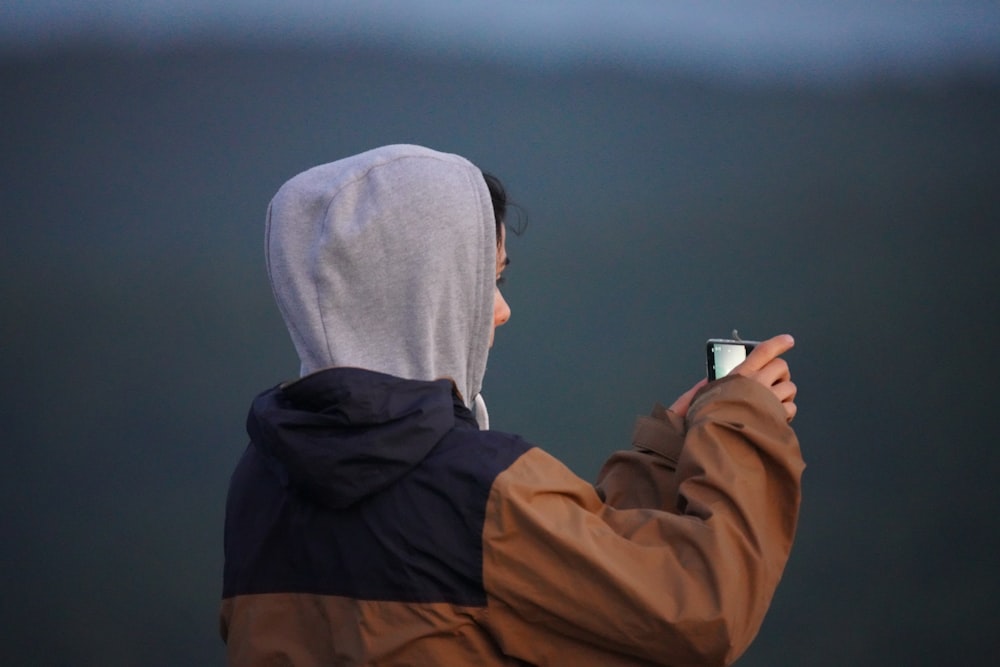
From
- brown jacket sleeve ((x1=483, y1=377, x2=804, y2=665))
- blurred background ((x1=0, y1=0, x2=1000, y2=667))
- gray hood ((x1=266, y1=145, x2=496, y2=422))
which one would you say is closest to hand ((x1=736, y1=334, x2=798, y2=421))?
brown jacket sleeve ((x1=483, y1=377, x2=804, y2=665))

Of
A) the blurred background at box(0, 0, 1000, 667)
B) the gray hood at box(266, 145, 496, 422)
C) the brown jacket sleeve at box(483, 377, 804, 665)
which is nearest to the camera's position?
the brown jacket sleeve at box(483, 377, 804, 665)

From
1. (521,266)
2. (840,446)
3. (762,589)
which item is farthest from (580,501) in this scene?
(840,446)

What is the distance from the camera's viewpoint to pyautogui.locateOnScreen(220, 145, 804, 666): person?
40.8 inches

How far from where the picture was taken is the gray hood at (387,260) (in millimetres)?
1132

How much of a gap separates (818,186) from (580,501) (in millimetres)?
1850

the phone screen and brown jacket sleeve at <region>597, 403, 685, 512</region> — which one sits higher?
the phone screen

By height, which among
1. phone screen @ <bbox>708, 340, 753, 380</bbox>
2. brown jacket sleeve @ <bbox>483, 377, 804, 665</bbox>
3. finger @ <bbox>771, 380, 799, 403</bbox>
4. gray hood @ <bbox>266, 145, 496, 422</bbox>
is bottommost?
brown jacket sleeve @ <bbox>483, 377, 804, 665</bbox>

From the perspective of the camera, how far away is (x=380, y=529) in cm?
107

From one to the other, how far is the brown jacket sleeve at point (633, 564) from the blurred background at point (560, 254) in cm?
152

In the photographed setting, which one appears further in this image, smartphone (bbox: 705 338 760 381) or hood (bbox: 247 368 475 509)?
smartphone (bbox: 705 338 760 381)

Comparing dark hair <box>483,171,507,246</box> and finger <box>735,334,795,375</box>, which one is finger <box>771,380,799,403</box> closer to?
finger <box>735,334,795,375</box>

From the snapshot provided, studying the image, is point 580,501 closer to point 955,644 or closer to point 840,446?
point 840,446

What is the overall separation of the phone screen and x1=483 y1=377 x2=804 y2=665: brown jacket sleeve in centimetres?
29

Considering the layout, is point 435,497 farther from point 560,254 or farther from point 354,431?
point 560,254
